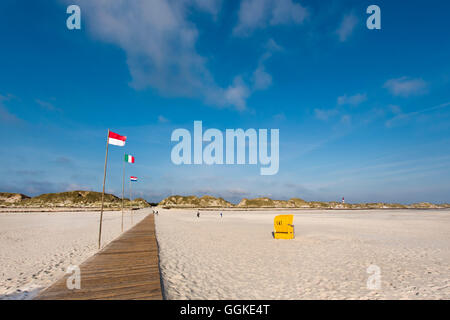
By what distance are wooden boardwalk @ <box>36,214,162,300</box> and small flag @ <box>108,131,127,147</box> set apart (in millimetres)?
6202

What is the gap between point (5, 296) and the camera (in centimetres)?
625

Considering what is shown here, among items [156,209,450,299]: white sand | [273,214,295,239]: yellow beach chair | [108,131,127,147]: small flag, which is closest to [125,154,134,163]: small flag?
[108,131,127,147]: small flag

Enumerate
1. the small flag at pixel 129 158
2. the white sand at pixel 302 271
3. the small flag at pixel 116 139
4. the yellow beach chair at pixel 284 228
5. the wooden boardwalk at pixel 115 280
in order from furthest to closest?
the small flag at pixel 129 158
the yellow beach chair at pixel 284 228
the small flag at pixel 116 139
the white sand at pixel 302 271
the wooden boardwalk at pixel 115 280

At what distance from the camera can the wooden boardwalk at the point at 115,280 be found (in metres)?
Answer: 5.23

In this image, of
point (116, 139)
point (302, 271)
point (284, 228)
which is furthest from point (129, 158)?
point (302, 271)

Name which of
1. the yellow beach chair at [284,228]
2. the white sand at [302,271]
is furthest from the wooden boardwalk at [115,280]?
the yellow beach chair at [284,228]

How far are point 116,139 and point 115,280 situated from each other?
885cm

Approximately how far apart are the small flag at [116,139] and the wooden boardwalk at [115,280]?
6.20 metres

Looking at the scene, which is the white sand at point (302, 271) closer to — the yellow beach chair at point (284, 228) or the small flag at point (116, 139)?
the yellow beach chair at point (284, 228)

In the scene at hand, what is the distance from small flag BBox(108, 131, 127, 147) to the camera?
1248 centimetres

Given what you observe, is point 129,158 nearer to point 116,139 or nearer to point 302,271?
point 116,139
